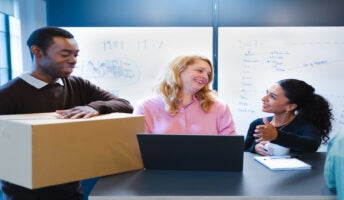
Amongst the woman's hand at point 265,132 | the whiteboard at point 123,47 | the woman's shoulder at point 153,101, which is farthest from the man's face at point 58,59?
the whiteboard at point 123,47

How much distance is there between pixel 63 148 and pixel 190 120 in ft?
2.75

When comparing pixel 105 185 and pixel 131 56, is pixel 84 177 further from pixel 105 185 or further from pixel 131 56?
pixel 131 56

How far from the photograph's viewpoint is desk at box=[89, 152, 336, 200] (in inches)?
42.7

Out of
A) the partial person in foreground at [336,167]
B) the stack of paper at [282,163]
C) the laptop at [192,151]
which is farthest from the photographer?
the stack of paper at [282,163]

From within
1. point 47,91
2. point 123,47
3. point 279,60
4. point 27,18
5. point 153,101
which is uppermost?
point 27,18

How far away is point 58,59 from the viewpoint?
1526 millimetres

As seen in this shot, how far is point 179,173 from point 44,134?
21.6 inches

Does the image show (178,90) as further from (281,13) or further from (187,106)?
(281,13)

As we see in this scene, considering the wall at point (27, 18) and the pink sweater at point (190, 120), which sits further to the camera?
the wall at point (27, 18)

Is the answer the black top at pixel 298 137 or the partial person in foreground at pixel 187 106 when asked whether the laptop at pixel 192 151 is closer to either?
the black top at pixel 298 137

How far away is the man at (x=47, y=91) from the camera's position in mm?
1446

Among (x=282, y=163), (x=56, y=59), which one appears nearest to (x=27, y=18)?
(x=56, y=59)

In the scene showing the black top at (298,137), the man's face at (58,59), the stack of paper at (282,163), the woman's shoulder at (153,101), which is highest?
the man's face at (58,59)

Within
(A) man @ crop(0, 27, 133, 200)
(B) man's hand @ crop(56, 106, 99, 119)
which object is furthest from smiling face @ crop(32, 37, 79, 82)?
(B) man's hand @ crop(56, 106, 99, 119)
